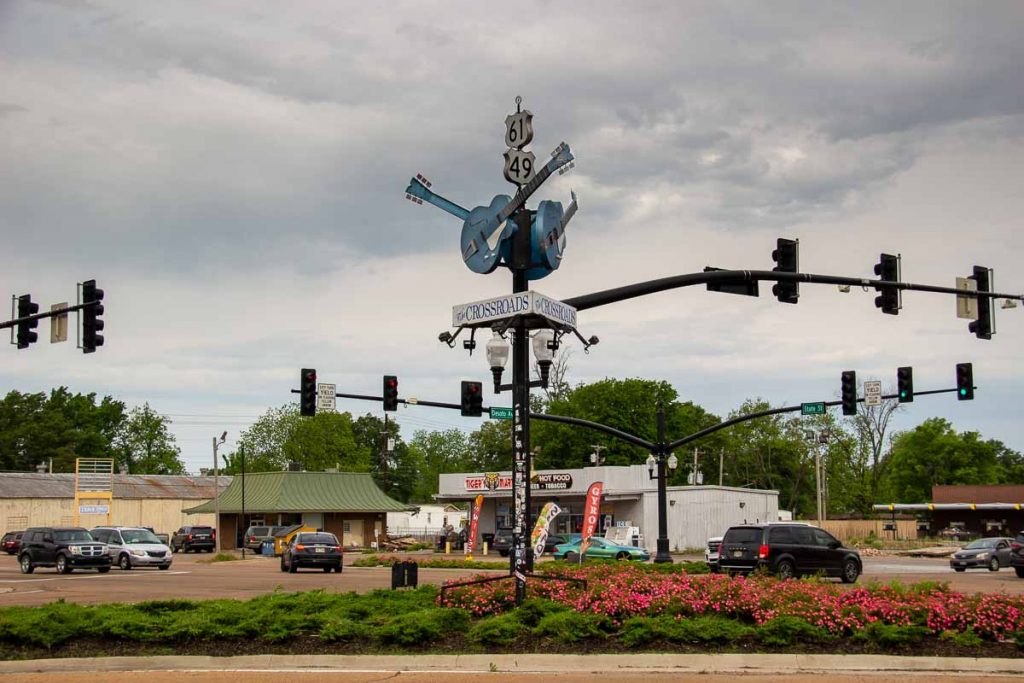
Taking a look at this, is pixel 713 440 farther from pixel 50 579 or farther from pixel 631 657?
pixel 631 657

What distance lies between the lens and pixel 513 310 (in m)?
15.7

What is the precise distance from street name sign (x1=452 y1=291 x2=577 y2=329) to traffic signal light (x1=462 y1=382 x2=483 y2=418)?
15.8 m

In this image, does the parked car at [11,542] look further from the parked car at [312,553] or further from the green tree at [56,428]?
the green tree at [56,428]

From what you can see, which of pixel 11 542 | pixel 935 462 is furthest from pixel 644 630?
pixel 935 462

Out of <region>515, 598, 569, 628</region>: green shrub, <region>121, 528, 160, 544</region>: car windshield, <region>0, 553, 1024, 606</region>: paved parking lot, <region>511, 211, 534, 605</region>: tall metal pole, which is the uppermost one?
<region>511, 211, 534, 605</region>: tall metal pole

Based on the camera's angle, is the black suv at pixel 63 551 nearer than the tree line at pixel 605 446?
Yes

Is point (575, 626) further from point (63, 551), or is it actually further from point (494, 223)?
point (63, 551)

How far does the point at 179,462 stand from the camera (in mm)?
147250

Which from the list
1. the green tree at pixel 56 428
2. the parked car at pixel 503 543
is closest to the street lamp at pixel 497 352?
the parked car at pixel 503 543

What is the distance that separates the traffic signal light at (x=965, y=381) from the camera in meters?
31.9

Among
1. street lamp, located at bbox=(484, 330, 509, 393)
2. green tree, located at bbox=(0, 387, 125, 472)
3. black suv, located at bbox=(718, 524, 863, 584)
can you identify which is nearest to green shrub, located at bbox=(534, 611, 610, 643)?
street lamp, located at bbox=(484, 330, 509, 393)

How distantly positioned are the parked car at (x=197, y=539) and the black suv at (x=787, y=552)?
1763 inches

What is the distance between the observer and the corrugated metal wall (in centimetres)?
8356

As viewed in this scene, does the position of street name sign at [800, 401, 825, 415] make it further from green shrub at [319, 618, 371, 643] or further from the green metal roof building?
the green metal roof building
